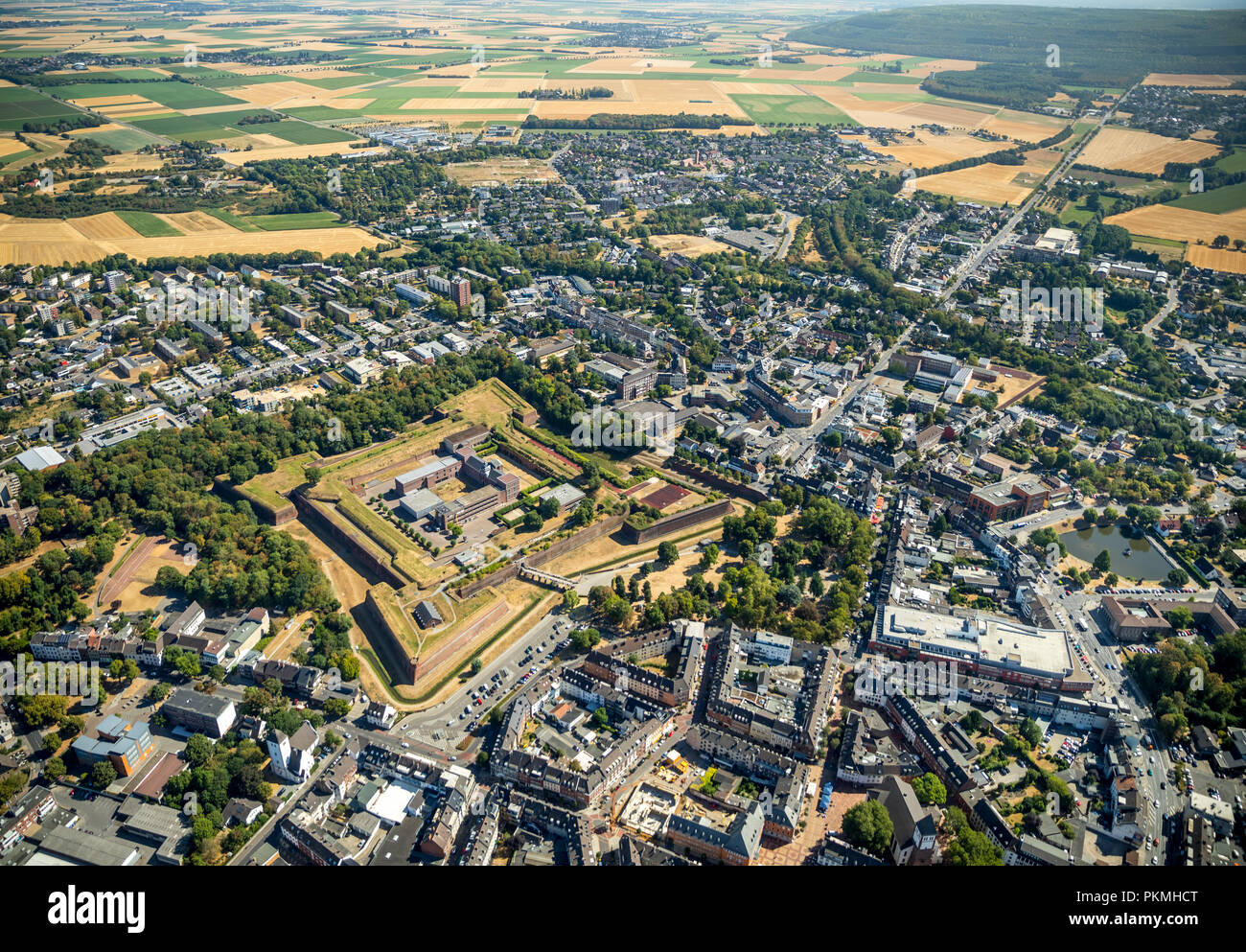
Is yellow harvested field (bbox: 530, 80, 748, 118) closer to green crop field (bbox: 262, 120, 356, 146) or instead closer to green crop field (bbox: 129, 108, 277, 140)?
green crop field (bbox: 262, 120, 356, 146)

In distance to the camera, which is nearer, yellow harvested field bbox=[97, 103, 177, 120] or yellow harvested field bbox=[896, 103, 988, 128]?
yellow harvested field bbox=[97, 103, 177, 120]

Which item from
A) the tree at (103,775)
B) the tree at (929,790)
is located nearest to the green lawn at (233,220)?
the tree at (103,775)

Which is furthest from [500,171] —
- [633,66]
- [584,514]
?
[633,66]

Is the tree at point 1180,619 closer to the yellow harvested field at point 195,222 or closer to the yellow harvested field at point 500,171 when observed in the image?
the yellow harvested field at point 500,171
